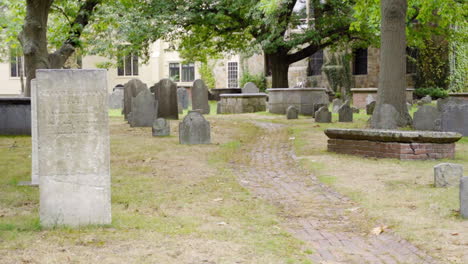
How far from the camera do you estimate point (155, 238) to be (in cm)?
628

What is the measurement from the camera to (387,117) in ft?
51.6

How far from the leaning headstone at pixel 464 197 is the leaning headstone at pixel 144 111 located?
510 inches

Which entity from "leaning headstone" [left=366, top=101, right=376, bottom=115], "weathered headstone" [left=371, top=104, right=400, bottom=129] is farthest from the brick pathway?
"leaning headstone" [left=366, top=101, right=376, bottom=115]

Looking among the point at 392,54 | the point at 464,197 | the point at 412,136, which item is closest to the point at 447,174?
the point at 464,197

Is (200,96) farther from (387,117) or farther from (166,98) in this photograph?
(387,117)

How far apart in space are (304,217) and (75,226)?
2.56m

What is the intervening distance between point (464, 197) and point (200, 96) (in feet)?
66.0

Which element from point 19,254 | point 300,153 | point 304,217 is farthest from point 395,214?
point 300,153

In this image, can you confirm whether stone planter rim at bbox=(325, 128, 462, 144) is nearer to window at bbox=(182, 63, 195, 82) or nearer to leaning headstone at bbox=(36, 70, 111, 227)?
leaning headstone at bbox=(36, 70, 111, 227)

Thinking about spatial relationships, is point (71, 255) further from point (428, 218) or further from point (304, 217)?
point (428, 218)

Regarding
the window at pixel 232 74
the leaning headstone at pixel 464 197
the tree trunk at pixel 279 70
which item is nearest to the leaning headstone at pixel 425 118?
the leaning headstone at pixel 464 197

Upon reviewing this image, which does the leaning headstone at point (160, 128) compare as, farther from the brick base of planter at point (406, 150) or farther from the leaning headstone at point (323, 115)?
the leaning headstone at point (323, 115)

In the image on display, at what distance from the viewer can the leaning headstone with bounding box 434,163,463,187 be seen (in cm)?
882

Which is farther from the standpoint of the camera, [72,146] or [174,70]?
[174,70]
